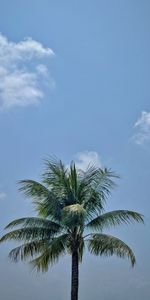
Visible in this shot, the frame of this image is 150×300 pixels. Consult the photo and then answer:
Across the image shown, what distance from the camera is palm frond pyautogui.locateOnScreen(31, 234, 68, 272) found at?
101ft

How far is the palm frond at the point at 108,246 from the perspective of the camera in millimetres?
31047

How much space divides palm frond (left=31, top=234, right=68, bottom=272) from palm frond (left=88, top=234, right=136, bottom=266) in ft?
5.33

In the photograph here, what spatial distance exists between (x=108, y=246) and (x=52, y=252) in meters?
3.14

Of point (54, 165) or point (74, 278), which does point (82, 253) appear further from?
point (54, 165)

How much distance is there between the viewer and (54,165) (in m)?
33.7

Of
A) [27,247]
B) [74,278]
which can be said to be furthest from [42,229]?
[74,278]

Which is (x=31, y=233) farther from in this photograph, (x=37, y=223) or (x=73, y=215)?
(x=73, y=215)

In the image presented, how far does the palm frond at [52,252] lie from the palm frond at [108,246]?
5.33ft

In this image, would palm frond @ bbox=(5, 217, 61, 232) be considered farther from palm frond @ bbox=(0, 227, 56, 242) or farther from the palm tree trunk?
the palm tree trunk

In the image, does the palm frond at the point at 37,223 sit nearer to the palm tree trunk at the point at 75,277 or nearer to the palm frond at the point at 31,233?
the palm frond at the point at 31,233

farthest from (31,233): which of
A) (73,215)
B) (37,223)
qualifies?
(73,215)

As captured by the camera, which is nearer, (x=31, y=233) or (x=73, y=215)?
(x=73, y=215)

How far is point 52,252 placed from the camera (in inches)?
1228

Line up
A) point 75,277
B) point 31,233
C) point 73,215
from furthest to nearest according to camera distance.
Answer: point 31,233
point 75,277
point 73,215
